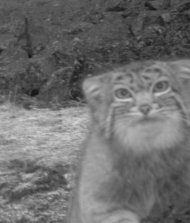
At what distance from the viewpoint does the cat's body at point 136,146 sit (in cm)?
440

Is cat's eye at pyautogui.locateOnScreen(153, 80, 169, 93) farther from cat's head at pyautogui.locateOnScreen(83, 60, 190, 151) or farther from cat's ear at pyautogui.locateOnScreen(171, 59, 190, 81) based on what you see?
cat's ear at pyautogui.locateOnScreen(171, 59, 190, 81)

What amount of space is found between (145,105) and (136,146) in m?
0.31

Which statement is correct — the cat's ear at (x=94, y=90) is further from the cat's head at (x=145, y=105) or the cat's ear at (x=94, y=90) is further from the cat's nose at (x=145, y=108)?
the cat's nose at (x=145, y=108)

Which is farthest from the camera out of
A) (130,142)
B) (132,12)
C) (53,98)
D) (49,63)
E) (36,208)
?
(132,12)

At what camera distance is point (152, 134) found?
174 inches

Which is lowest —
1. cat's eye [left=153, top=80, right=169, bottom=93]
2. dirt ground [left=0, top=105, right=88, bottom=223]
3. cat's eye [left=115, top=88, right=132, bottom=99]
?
dirt ground [left=0, top=105, right=88, bottom=223]

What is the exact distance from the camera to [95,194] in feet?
15.1

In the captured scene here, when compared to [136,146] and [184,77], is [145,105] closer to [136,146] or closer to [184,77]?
[136,146]

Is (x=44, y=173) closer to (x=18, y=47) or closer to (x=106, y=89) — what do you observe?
(x=106, y=89)

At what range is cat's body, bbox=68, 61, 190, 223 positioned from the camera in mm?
4402

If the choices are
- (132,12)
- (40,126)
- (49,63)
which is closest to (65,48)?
(49,63)

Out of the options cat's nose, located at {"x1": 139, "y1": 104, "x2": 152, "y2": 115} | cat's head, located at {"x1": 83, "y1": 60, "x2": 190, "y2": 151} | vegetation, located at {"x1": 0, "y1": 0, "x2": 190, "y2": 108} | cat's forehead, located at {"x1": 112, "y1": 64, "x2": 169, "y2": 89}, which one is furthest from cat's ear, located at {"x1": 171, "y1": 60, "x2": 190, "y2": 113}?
vegetation, located at {"x1": 0, "y1": 0, "x2": 190, "y2": 108}

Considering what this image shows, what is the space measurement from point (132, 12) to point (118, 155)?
7641 mm

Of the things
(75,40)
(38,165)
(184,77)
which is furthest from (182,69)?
(75,40)
